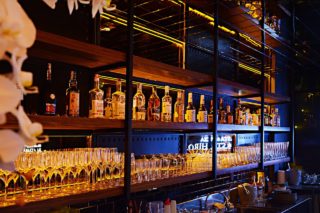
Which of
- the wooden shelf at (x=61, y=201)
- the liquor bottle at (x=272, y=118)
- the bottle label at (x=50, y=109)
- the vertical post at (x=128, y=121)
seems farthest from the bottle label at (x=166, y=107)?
the liquor bottle at (x=272, y=118)

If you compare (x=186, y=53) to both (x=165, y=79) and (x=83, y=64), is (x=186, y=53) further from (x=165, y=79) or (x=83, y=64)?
(x=83, y=64)

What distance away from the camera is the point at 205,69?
3918 mm

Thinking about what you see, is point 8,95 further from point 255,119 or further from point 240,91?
point 255,119

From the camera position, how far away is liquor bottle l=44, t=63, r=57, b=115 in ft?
6.24

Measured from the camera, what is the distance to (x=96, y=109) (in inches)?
83.7

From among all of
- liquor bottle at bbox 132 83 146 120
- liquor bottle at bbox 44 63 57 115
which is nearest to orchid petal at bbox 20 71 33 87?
liquor bottle at bbox 44 63 57 115

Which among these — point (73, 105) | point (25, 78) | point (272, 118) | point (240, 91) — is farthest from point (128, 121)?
point (272, 118)

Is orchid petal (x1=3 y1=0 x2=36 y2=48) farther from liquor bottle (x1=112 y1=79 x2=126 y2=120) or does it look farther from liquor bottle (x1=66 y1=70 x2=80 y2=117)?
liquor bottle (x1=112 y1=79 x2=126 y2=120)

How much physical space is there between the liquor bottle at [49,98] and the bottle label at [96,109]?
233 mm

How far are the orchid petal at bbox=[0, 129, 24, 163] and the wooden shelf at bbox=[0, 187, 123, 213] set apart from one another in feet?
3.97

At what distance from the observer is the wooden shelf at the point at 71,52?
171 cm

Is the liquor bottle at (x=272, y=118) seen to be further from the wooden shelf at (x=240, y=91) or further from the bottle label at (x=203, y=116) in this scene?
the bottle label at (x=203, y=116)

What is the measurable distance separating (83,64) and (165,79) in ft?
2.66

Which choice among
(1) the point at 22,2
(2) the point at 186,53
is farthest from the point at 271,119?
(1) the point at 22,2
